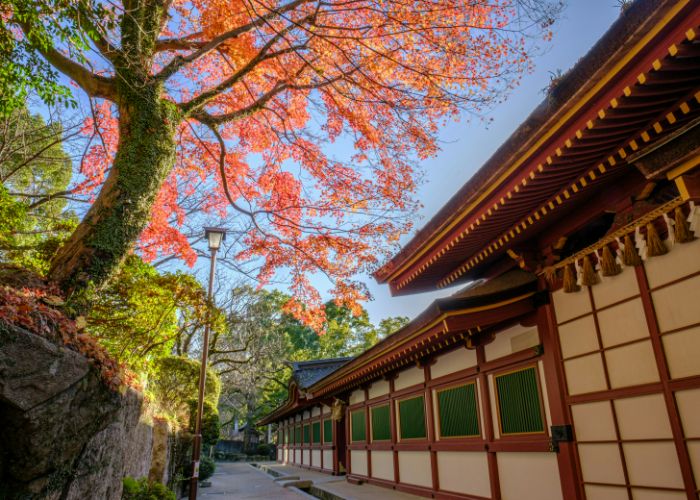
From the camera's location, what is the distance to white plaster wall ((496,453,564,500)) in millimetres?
4961

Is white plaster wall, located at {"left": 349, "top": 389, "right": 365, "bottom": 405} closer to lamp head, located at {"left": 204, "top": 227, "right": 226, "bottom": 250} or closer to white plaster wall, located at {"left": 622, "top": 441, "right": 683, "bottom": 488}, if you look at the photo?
lamp head, located at {"left": 204, "top": 227, "right": 226, "bottom": 250}

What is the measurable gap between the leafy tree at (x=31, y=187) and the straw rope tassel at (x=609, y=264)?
801 cm

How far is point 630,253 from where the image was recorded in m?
3.99

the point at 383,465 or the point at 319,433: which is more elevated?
the point at 319,433

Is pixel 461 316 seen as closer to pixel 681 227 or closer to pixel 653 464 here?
pixel 653 464

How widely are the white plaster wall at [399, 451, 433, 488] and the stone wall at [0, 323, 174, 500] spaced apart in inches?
216

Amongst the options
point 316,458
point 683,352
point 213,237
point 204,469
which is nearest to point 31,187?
point 213,237

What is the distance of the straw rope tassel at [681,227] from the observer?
3504 millimetres

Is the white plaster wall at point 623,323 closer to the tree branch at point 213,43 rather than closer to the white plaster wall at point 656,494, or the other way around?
the white plaster wall at point 656,494

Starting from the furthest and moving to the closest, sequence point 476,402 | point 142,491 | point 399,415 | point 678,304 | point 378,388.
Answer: point 378,388 → point 399,415 → point 142,491 → point 476,402 → point 678,304

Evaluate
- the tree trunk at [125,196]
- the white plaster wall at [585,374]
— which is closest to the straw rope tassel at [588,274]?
the white plaster wall at [585,374]

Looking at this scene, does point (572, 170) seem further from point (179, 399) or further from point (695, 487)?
point (179, 399)

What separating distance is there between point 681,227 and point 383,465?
8.94 metres

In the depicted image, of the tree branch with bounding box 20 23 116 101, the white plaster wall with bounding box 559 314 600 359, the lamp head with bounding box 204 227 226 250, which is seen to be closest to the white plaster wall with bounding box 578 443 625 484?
the white plaster wall with bounding box 559 314 600 359
